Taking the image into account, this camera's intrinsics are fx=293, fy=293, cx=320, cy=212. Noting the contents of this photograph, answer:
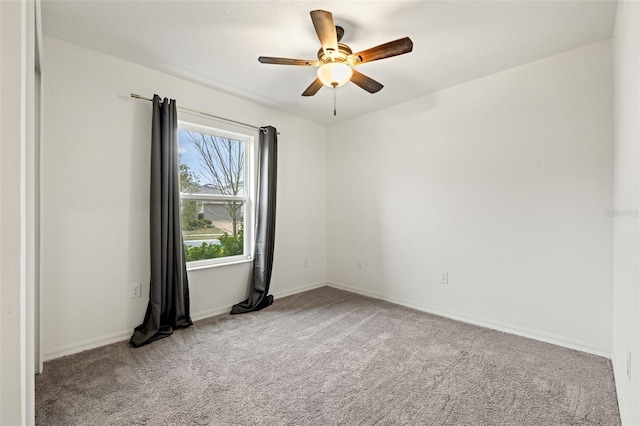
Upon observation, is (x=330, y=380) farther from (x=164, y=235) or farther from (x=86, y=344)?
(x=86, y=344)

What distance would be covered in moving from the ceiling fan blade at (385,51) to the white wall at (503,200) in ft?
4.75

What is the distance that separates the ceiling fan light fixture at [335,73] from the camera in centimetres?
212

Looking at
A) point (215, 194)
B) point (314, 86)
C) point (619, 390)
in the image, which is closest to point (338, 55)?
point (314, 86)

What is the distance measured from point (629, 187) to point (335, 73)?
184cm

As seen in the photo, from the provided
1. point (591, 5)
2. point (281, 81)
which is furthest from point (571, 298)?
point (281, 81)

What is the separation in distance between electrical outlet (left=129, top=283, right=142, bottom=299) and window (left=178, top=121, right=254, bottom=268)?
20.3 inches

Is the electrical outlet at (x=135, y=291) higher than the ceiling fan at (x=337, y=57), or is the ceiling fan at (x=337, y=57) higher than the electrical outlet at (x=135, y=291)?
the ceiling fan at (x=337, y=57)

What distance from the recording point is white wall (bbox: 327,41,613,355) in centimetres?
232

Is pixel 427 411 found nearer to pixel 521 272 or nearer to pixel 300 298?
pixel 521 272

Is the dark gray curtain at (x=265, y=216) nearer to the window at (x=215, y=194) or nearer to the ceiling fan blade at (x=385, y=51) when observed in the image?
the window at (x=215, y=194)

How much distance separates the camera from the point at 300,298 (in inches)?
147

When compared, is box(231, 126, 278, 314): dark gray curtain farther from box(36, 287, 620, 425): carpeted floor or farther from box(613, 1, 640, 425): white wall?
box(613, 1, 640, 425): white wall
